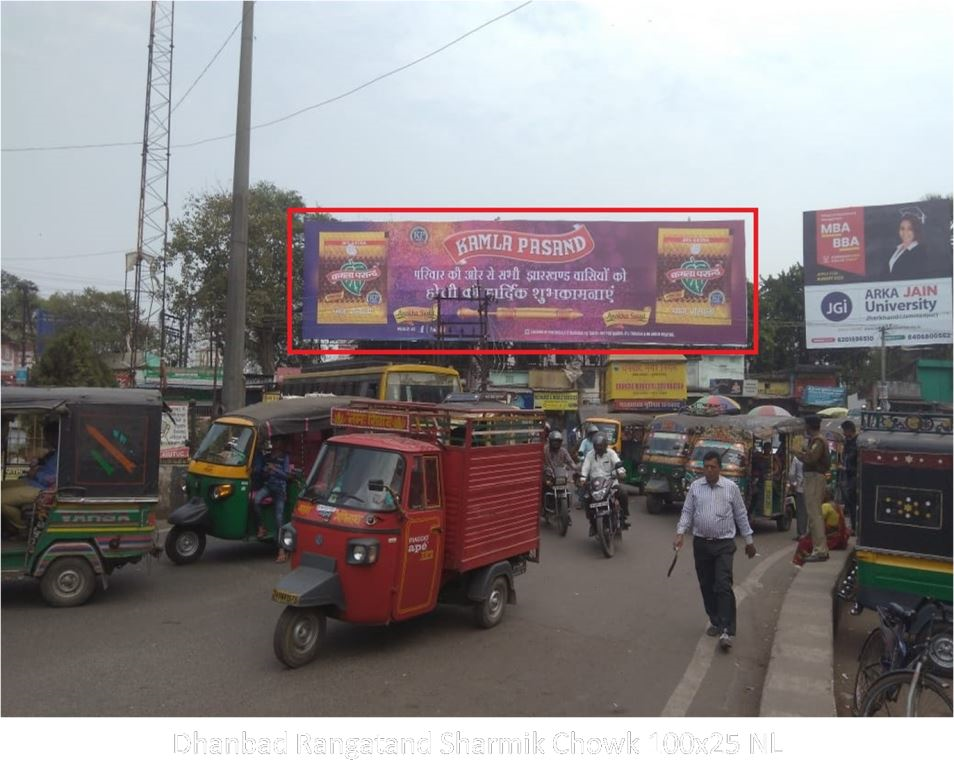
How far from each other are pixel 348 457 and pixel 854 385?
46.0 metres

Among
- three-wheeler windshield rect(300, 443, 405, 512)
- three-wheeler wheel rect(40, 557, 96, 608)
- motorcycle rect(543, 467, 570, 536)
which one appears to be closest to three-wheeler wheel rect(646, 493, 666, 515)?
motorcycle rect(543, 467, 570, 536)

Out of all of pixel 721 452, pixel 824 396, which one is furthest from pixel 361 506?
pixel 824 396

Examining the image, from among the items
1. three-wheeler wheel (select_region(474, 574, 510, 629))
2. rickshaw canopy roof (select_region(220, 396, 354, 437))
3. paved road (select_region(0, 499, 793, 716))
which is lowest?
paved road (select_region(0, 499, 793, 716))

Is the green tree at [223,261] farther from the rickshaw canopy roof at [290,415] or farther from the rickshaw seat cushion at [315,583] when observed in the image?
the rickshaw seat cushion at [315,583]

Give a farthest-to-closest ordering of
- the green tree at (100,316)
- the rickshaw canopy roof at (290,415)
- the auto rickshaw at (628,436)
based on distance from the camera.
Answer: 1. the green tree at (100,316)
2. the auto rickshaw at (628,436)
3. the rickshaw canopy roof at (290,415)

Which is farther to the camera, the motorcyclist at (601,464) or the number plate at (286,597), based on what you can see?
the motorcyclist at (601,464)

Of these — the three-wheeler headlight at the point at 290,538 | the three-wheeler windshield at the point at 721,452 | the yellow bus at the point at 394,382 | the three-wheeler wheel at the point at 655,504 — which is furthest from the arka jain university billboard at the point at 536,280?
the three-wheeler headlight at the point at 290,538

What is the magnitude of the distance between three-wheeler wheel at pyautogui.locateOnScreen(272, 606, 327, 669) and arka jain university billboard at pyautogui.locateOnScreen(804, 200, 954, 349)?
3244 centimetres

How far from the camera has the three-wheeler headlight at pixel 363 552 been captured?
18.7 ft

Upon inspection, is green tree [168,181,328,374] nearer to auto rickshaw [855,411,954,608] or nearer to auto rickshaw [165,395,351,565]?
auto rickshaw [165,395,351,565]

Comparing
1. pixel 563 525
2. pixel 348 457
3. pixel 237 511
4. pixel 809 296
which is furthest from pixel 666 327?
pixel 348 457

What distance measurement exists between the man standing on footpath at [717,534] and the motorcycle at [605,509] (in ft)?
12.8

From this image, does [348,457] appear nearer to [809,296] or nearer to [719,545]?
[719,545]

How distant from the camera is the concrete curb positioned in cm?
482
